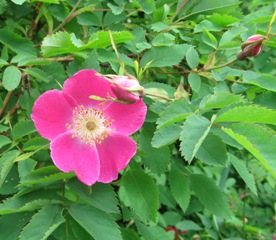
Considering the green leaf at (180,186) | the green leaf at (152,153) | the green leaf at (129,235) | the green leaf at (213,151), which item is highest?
the green leaf at (213,151)

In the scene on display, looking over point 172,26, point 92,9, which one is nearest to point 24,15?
point 92,9

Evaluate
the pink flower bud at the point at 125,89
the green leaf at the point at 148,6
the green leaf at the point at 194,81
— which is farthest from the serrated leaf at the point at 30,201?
the green leaf at the point at 148,6

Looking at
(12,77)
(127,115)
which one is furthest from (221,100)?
(12,77)

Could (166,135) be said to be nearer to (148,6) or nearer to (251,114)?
(251,114)

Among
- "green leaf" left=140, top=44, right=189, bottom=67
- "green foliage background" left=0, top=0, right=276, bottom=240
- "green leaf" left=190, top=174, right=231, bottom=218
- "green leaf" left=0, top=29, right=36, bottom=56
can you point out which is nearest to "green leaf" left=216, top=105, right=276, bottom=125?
"green foliage background" left=0, top=0, right=276, bottom=240

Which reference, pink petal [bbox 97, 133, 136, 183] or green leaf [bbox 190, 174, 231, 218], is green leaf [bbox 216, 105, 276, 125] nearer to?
pink petal [bbox 97, 133, 136, 183]

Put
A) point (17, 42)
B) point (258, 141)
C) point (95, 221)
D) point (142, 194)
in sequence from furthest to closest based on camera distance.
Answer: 1. point (17, 42)
2. point (142, 194)
3. point (95, 221)
4. point (258, 141)

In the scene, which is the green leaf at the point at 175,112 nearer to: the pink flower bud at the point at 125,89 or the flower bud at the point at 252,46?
the pink flower bud at the point at 125,89

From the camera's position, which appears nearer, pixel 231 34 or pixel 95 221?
pixel 95 221
